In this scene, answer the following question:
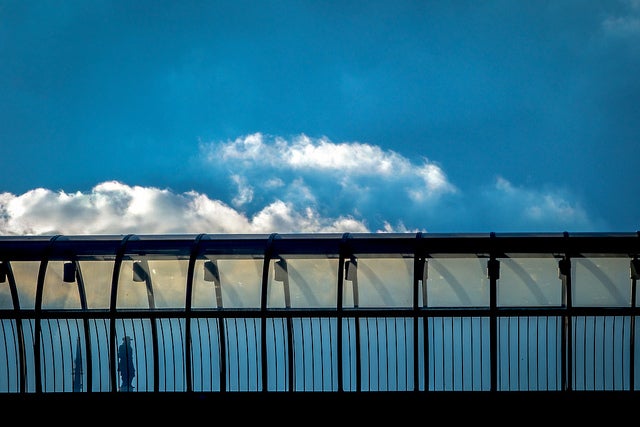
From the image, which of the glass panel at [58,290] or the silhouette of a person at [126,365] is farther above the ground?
the glass panel at [58,290]

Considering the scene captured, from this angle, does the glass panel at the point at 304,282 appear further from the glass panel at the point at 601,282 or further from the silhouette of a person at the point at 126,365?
the glass panel at the point at 601,282

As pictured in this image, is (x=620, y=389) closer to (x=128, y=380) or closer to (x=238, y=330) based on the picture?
(x=238, y=330)

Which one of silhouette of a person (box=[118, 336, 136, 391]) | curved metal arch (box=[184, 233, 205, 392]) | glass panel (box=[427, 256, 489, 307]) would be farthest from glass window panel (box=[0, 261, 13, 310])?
glass panel (box=[427, 256, 489, 307])

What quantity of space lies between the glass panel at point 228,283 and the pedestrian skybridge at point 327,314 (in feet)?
0.08

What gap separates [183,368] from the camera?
48.0ft

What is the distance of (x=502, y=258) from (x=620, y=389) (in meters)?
3.49

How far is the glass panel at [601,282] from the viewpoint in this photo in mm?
14867

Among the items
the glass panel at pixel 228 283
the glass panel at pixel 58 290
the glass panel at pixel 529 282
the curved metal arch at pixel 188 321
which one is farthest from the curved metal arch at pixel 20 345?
the glass panel at pixel 529 282

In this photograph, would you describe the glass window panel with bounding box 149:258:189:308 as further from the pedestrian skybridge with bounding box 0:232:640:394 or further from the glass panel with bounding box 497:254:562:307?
the glass panel with bounding box 497:254:562:307

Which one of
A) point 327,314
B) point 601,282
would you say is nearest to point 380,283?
point 327,314

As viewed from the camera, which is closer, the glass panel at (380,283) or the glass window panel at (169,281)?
the glass panel at (380,283)

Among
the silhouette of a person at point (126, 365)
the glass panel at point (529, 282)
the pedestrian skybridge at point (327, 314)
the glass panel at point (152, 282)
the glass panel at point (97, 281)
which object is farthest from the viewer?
the glass panel at point (97, 281)

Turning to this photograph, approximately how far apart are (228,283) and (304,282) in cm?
163
